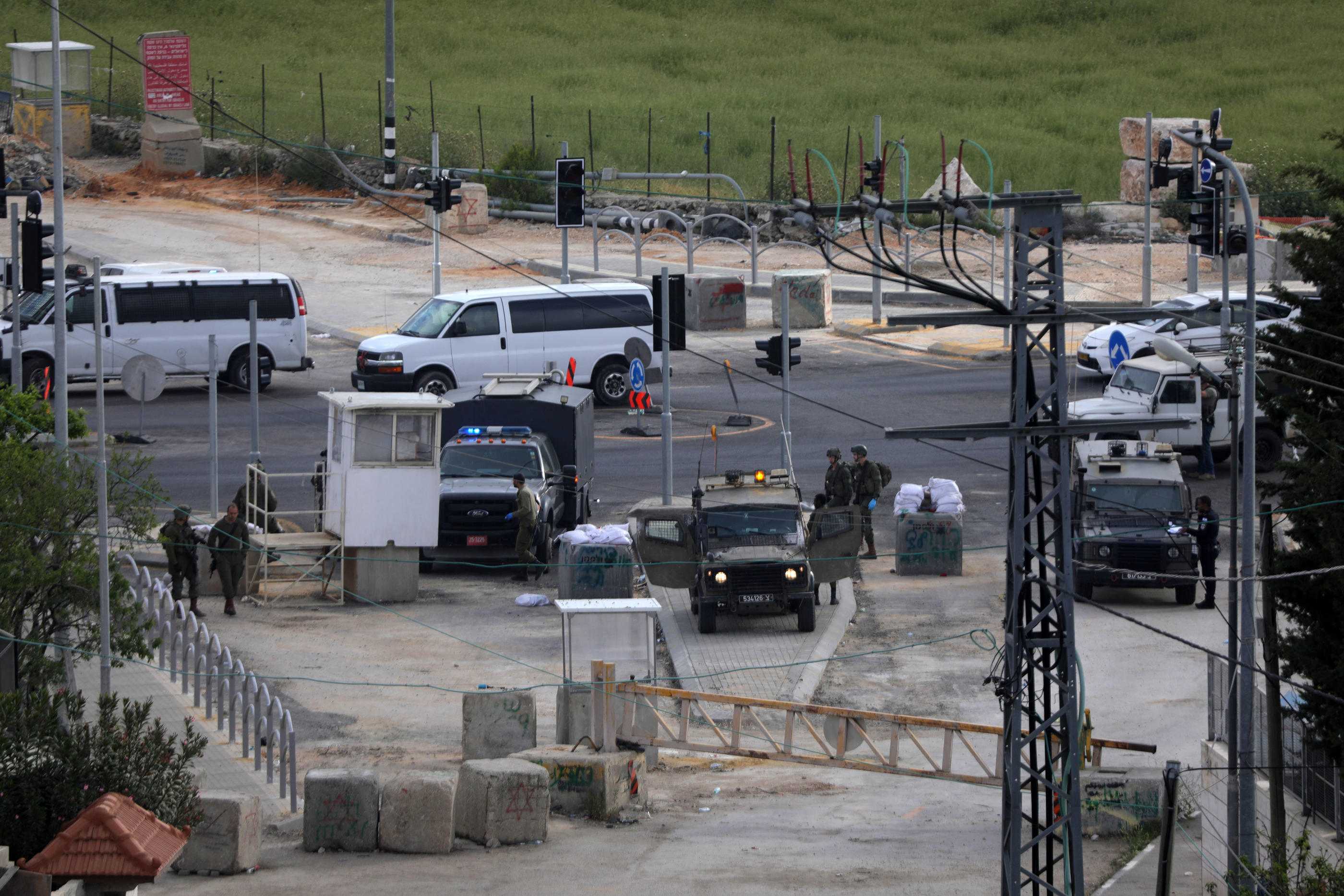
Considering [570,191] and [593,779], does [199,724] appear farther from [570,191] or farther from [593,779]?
[570,191]

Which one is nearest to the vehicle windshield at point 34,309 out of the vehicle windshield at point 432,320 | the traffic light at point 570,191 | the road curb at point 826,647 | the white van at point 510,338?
the white van at point 510,338

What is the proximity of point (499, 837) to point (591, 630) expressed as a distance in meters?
3.47

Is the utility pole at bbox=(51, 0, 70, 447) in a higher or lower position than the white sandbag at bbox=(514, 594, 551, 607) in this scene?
higher

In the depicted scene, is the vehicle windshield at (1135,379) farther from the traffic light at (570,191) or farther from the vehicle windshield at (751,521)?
the traffic light at (570,191)

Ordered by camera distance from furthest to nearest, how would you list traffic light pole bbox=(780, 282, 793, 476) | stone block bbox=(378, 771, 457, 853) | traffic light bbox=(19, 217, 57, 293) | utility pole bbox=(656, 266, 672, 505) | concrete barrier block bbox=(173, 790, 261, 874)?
traffic light pole bbox=(780, 282, 793, 476)
utility pole bbox=(656, 266, 672, 505)
traffic light bbox=(19, 217, 57, 293)
stone block bbox=(378, 771, 457, 853)
concrete barrier block bbox=(173, 790, 261, 874)

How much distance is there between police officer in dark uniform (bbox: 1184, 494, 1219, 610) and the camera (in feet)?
66.0

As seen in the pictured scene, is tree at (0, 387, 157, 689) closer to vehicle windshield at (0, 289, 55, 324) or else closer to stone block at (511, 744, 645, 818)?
stone block at (511, 744, 645, 818)

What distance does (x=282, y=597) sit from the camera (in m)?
21.0

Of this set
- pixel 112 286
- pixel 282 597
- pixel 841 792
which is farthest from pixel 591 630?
pixel 112 286

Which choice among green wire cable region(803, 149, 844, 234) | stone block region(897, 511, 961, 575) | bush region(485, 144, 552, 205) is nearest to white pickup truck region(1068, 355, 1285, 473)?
stone block region(897, 511, 961, 575)

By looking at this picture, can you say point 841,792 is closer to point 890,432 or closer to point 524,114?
point 890,432

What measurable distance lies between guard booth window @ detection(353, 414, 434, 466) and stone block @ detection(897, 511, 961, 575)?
663 cm

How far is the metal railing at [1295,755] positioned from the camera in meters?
13.4

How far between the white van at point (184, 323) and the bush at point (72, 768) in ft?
61.8
